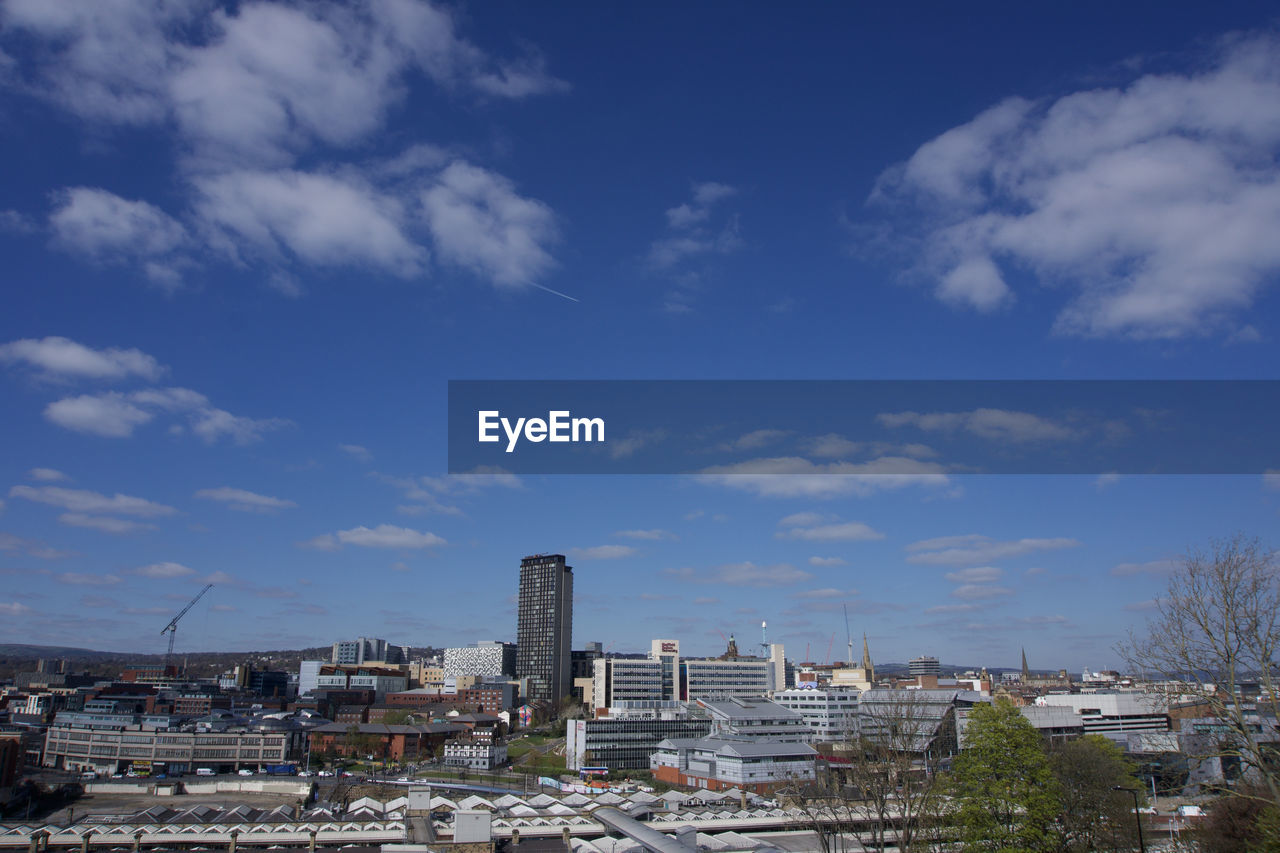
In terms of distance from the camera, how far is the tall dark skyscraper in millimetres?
155000

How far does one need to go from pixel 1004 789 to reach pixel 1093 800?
1022 cm

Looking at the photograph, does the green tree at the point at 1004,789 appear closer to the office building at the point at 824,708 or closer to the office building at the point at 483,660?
the office building at the point at 824,708

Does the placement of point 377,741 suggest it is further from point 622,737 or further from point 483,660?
point 483,660

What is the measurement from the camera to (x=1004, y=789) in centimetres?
3016

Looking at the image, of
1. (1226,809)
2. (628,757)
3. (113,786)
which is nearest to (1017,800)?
(1226,809)

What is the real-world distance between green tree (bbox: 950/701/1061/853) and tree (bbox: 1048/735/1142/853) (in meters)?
2.45

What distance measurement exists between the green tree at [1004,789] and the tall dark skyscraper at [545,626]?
127 metres

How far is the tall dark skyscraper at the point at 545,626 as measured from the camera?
15500 cm

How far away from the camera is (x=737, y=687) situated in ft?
407

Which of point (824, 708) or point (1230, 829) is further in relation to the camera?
point (824, 708)

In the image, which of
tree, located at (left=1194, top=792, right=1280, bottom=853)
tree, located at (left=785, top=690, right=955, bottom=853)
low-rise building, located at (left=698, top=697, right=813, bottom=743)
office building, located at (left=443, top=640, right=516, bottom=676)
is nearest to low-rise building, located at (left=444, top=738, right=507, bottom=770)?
low-rise building, located at (left=698, top=697, right=813, bottom=743)

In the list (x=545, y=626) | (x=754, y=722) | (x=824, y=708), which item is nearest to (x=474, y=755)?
(x=754, y=722)

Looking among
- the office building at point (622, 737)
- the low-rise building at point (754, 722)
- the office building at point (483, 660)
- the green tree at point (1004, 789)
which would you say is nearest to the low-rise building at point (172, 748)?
the office building at point (622, 737)

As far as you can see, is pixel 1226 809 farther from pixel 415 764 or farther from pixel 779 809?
pixel 415 764
